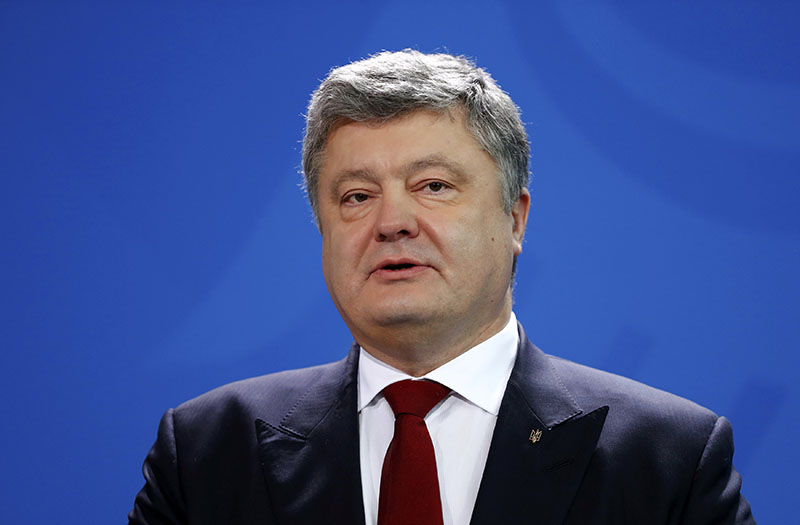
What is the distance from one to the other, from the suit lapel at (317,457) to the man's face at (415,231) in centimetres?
16

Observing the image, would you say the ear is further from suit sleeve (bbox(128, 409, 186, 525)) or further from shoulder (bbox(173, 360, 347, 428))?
suit sleeve (bbox(128, 409, 186, 525))

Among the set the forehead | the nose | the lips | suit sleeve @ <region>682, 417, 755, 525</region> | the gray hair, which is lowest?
suit sleeve @ <region>682, 417, 755, 525</region>

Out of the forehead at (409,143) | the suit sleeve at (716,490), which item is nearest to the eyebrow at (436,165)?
the forehead at (409,143)

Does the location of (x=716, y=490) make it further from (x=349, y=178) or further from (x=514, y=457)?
(x=349, y=178)

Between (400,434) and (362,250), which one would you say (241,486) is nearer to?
(400,434)

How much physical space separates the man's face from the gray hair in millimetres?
28

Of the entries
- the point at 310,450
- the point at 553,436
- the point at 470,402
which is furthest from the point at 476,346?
the point at 310,450

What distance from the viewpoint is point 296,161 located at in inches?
109

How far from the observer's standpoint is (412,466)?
67.9 inches

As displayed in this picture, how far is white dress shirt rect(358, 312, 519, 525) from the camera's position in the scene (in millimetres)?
1764

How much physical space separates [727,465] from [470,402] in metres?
0.56

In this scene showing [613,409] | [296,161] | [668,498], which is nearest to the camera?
[668,498]

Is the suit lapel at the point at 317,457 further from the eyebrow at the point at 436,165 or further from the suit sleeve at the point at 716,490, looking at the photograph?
the suit sleeve at the point at 716,490

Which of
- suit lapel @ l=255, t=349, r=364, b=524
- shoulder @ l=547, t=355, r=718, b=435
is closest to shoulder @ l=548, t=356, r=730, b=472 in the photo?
shoulder @ l=547, t=355, r=718, b=435
